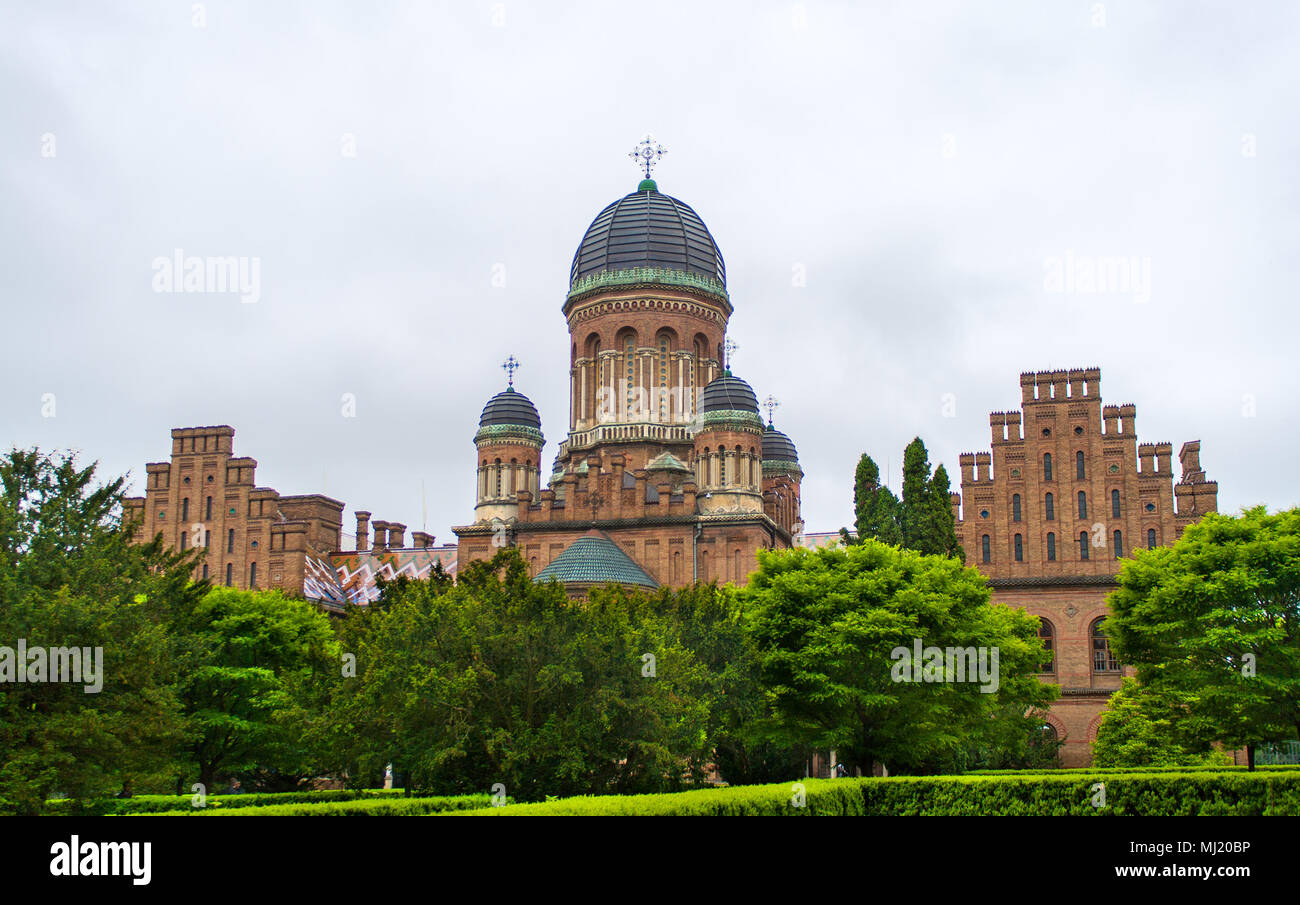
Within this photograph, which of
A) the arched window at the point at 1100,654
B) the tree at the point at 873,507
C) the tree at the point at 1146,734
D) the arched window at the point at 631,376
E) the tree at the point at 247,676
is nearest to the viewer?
the tree at the point at 247,676

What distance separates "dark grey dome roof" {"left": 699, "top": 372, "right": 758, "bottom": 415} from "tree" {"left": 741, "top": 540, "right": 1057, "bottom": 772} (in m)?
21.3

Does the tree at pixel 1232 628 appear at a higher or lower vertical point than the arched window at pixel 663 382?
lower

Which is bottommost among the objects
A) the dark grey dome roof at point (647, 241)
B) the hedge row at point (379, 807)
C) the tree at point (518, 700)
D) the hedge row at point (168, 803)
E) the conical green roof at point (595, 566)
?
the hedge row at point (168, 803)

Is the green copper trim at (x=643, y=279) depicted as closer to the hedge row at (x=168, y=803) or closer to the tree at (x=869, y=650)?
the tree at (x=869, y=650)

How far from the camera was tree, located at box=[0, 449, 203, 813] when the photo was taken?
28.3 meters

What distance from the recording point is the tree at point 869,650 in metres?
39.9

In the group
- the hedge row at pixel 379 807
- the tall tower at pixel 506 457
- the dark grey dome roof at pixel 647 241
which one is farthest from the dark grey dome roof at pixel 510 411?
the hedge row at pixel 379 807

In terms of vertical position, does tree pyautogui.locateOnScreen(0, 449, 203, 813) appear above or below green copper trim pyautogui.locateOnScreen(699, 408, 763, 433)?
below

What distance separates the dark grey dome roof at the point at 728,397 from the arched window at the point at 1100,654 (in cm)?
1976

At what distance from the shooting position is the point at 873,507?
57625 millimetres

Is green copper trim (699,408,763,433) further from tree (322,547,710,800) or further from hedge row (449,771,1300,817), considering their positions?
tree (322,547,710,800)

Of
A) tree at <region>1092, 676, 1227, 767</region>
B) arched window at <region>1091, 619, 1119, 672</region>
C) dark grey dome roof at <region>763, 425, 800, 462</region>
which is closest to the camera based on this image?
tree at <region>1092, 676, 1227, 767</region>
